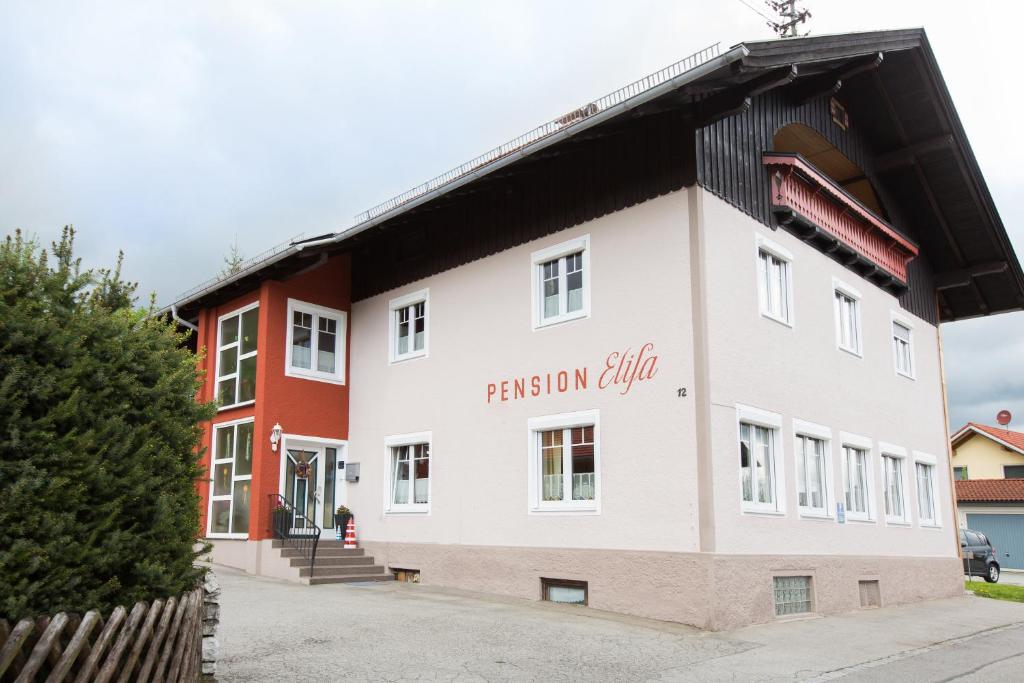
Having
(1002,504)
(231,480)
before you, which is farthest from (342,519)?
(1002,504)

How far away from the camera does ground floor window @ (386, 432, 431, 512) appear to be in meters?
16.7

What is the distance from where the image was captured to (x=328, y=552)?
17.0m

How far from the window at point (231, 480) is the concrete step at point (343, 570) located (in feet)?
6.71

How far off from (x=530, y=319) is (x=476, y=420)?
2.06m

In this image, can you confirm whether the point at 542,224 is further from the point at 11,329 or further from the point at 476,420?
the point at 11,329

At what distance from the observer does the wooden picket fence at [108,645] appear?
4770 millimetres

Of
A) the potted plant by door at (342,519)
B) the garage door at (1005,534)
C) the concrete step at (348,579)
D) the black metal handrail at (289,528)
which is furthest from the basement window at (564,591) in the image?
the garage door at (1005,534)

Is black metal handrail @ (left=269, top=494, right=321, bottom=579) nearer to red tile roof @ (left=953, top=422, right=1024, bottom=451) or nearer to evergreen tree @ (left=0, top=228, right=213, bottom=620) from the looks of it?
evergreen tree @ (left=0, top=228, right=213, bottom=620)

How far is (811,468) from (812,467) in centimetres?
6

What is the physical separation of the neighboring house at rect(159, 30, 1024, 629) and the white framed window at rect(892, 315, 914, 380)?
15 centimetres

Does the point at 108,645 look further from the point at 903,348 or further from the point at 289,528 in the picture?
the point at 903,348

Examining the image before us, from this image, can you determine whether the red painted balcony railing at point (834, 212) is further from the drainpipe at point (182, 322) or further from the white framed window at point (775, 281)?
the drainpipe at point (182, 322)

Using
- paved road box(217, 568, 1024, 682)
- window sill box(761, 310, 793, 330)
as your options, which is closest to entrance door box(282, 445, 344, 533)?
paved road box(217, 568, 1024, 682)

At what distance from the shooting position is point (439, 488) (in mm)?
Answer: 16203
